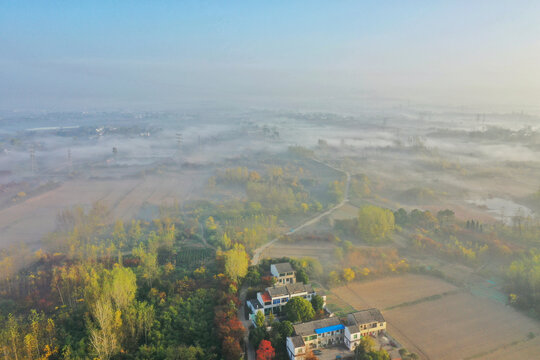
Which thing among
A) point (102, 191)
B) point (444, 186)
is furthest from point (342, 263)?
point (102, 191)

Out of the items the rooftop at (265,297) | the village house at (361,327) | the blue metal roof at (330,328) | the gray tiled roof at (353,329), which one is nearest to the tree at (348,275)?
the village house at (361,327)

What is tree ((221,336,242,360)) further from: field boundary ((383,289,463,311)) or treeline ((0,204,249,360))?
field boundary ((383,289,463,311))

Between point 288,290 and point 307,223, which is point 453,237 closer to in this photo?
point 307,223

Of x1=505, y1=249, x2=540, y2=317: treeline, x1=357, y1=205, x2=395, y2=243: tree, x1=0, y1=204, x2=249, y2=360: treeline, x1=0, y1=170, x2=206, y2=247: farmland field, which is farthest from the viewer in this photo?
x1=0, y1=170, x2=206, y2=247: farmland field

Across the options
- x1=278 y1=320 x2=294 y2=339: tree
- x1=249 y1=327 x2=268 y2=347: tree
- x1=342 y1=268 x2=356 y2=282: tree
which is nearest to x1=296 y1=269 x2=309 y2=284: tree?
x1=342 y1=268 x2=356 y2=282: tree

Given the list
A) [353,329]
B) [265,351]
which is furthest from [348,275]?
[265,351]

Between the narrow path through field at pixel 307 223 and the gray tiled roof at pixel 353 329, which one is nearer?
the gray tiled roof at pixel 353 329

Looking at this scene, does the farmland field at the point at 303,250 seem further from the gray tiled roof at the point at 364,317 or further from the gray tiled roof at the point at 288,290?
the gray tiled roof at the point at 364,317
